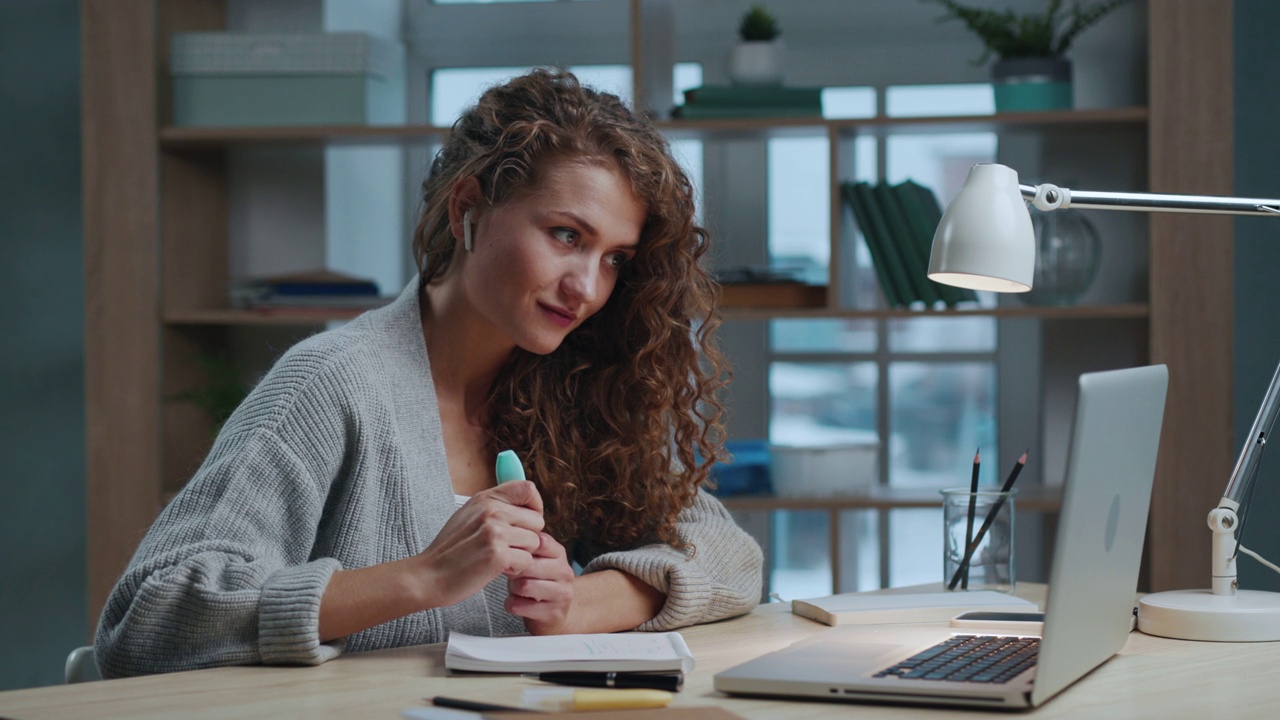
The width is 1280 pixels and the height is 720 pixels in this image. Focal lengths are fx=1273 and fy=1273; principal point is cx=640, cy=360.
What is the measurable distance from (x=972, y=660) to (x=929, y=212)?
166 cm

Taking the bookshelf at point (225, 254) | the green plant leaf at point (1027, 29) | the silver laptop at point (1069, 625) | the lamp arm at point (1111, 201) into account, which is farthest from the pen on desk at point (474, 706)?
the green plant leaf at point (1027, 29)

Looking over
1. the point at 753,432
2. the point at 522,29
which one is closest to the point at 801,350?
the point at 753,432

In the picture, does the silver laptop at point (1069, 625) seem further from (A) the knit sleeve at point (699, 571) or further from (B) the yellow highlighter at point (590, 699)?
(A) the knit sleeve at point (699, 571)

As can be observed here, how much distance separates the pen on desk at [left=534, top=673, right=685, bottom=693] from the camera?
108 cm

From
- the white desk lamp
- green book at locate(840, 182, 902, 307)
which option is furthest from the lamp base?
green book at locate(840, 182, 902, 307)

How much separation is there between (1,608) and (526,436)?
1.96 metres

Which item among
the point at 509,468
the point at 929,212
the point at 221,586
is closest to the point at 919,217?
the point at 929,212

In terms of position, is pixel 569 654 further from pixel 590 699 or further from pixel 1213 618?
pixel 1213 618

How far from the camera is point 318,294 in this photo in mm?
2723

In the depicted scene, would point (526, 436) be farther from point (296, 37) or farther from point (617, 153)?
point (296, 37)

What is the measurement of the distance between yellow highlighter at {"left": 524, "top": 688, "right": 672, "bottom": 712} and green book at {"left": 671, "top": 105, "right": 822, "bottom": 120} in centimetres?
181

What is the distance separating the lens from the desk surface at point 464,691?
3.34 ft

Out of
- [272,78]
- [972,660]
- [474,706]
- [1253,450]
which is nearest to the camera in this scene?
[474,706]

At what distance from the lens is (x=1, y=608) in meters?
3.00
